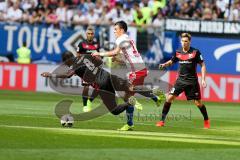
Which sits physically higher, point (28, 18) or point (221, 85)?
point (28, 18)

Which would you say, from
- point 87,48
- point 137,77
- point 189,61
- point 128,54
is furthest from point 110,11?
point 128,54

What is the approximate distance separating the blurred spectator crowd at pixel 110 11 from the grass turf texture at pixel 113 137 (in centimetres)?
1010

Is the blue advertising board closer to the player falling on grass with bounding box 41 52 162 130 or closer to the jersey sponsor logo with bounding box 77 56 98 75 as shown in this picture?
the player falling on grass with bounding box 41 52 162 130

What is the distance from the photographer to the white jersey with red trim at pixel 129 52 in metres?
16.7

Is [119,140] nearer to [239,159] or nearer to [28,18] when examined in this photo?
[239,159]

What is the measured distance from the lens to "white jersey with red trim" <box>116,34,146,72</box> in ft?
54.9

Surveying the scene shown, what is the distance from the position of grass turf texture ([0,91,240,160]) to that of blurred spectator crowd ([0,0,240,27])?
10.1 m

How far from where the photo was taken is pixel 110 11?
34.6 metres

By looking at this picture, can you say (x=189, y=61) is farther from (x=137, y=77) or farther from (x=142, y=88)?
(x=137, y=77)

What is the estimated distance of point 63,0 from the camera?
117 ft

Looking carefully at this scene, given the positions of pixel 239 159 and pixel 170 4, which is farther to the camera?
pixel 170 4

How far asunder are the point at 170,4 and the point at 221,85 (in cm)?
555

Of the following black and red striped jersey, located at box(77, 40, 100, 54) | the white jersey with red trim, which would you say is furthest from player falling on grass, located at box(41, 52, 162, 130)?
black and red striped jersey, located at box(77, 40, 100, 54)

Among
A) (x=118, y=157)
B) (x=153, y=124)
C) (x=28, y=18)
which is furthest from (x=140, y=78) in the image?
(x=28, y=18)
